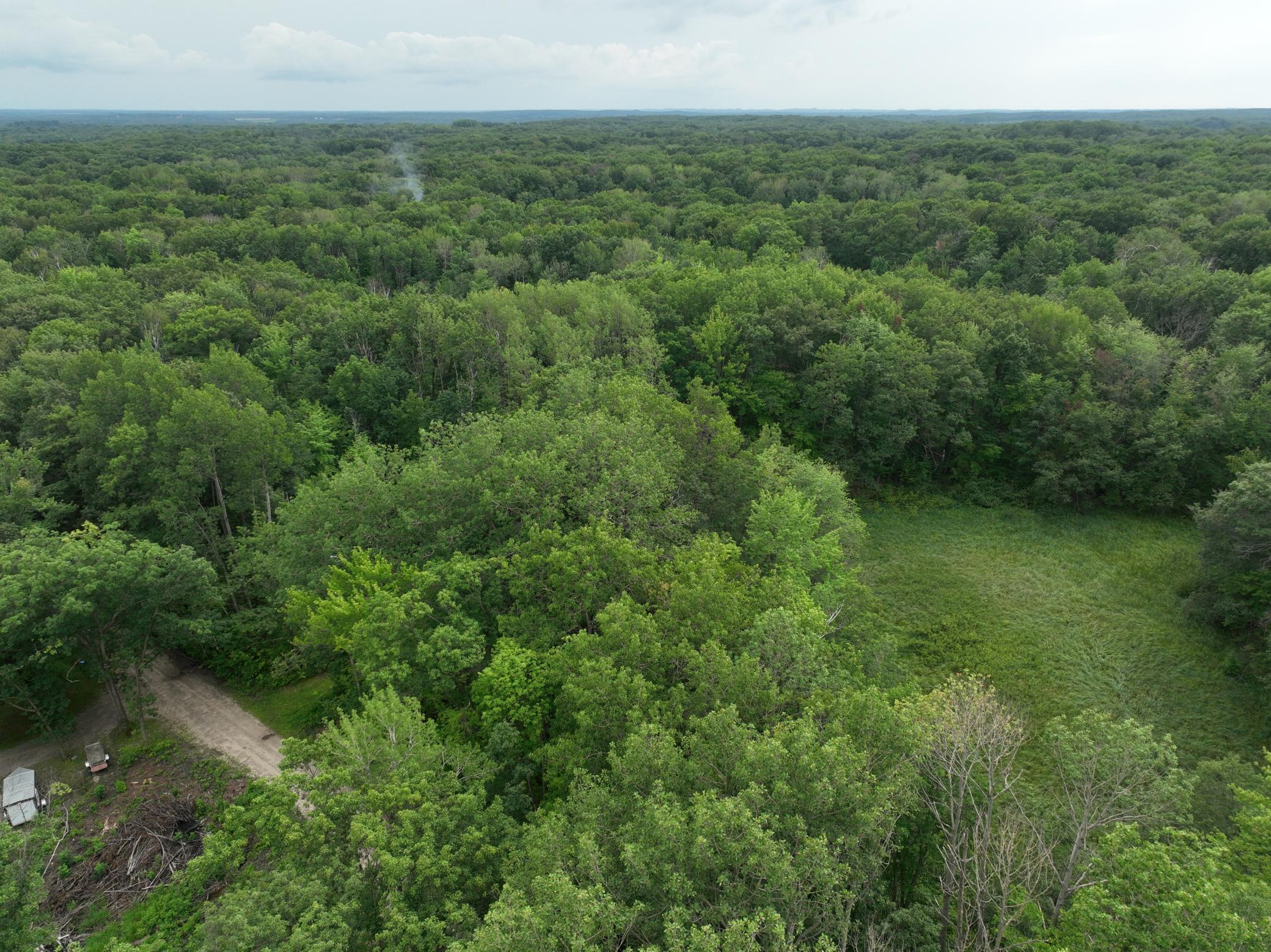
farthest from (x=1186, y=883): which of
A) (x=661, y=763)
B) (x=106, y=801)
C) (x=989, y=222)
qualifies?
A: (x=989, y=222)

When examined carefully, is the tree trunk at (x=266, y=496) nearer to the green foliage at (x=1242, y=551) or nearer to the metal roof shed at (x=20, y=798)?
the metal roof shed at (x=20, y=798)

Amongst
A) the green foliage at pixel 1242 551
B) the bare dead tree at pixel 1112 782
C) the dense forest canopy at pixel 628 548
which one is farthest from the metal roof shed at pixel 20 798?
the green foliage at pixel 1242 551

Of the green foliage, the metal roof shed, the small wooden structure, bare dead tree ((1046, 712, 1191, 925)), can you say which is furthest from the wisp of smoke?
bare dead tree ((1046, 712, 1191, 925))

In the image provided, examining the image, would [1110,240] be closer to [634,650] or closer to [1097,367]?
[1097,367]

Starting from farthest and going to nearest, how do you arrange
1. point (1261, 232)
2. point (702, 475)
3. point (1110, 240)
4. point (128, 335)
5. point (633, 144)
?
point (633, 144)
point (1110, 240)
point (1261, 232)
point (128, 335)
point (702, 475)

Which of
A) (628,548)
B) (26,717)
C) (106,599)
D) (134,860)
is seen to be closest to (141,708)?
(106,599)

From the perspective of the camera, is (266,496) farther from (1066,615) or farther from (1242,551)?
(1242,551)
